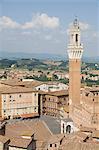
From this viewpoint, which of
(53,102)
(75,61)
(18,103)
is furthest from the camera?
(53,102)

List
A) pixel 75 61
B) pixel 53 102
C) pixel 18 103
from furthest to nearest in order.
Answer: pixel 53 102 < pixel 18 103 < pixel 75 61

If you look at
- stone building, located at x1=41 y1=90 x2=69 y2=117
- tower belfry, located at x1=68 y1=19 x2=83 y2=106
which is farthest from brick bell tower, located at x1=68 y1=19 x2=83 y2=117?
stone building, located at x1=41 y1=90 x2=69 y2=117

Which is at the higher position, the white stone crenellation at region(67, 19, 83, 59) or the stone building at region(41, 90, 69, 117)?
the white stone crenellation at region(67, 19, 83, 59)

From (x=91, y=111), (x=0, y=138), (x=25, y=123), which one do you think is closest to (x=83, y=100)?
(x=91, y=111)

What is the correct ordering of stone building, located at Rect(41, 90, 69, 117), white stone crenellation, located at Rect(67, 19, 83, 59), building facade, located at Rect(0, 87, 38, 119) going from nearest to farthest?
white stone crenellation, located at Rect(67, 19, 83, 59)
building facade, located at Rect(0, 87, 38, 119)
stone building, located at Rect(41, 90, 69, 117)

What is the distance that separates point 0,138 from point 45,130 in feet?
6.04

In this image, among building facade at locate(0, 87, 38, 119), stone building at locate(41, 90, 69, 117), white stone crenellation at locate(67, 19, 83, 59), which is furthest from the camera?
stone building at locate(41, 90, 69, 117)

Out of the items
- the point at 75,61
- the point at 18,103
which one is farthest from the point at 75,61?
the point at 18,103

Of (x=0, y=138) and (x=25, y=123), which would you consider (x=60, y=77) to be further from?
(x=0, y=138)

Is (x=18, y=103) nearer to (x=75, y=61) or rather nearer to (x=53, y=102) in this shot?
(x=53, y=102)

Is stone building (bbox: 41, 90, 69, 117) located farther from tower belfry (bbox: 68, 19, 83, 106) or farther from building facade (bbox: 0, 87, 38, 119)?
tower belfry (bbox: 68, 19, 83, 106)

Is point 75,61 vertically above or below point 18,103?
above

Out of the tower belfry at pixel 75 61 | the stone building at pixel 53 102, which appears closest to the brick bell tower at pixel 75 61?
the tower belfry at pixel 75 61

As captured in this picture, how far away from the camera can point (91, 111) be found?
29.8ft
